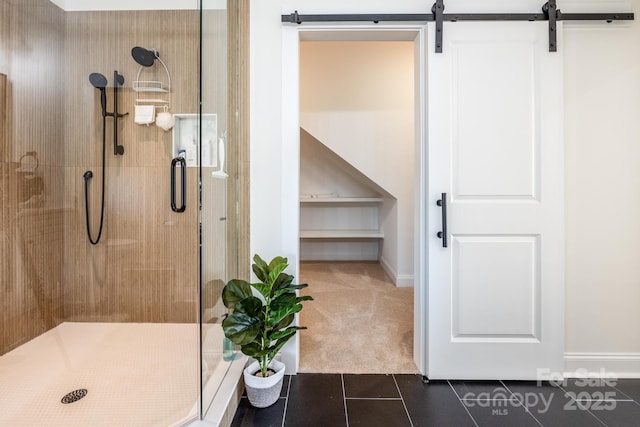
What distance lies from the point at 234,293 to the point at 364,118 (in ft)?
8.35

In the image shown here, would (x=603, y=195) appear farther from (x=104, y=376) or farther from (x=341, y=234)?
(x=104, y=376)

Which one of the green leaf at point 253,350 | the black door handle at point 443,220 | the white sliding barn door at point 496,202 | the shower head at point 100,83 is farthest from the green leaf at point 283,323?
the shower head at point 100,83

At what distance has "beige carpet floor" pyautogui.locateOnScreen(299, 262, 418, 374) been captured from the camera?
1.84m

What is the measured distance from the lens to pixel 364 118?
3.28 m

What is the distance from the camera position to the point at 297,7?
1.71m

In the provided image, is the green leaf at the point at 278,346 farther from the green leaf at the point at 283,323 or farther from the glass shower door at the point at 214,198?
the glass shower door at the point at 214,198

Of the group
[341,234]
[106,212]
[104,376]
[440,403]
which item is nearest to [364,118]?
[341,234]

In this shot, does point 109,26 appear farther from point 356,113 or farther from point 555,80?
point 555,80

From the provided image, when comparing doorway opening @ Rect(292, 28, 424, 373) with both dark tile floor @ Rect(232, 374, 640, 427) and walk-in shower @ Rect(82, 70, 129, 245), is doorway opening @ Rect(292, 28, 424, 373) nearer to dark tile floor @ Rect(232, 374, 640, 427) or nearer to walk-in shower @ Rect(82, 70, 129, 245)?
dark tile floor @ Rect(232, 374, 640, 427)

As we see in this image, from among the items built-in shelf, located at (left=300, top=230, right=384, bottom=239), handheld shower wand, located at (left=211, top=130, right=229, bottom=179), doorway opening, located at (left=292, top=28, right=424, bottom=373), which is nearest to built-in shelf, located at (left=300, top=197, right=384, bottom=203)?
doorway opening, located at (left=292, top=28, right=424, bottom=373)

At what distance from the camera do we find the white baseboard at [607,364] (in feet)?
5.67

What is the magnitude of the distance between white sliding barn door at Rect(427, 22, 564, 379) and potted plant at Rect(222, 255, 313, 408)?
87cm

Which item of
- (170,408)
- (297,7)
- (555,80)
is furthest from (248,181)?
(555,80)

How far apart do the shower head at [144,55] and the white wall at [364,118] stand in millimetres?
1551
